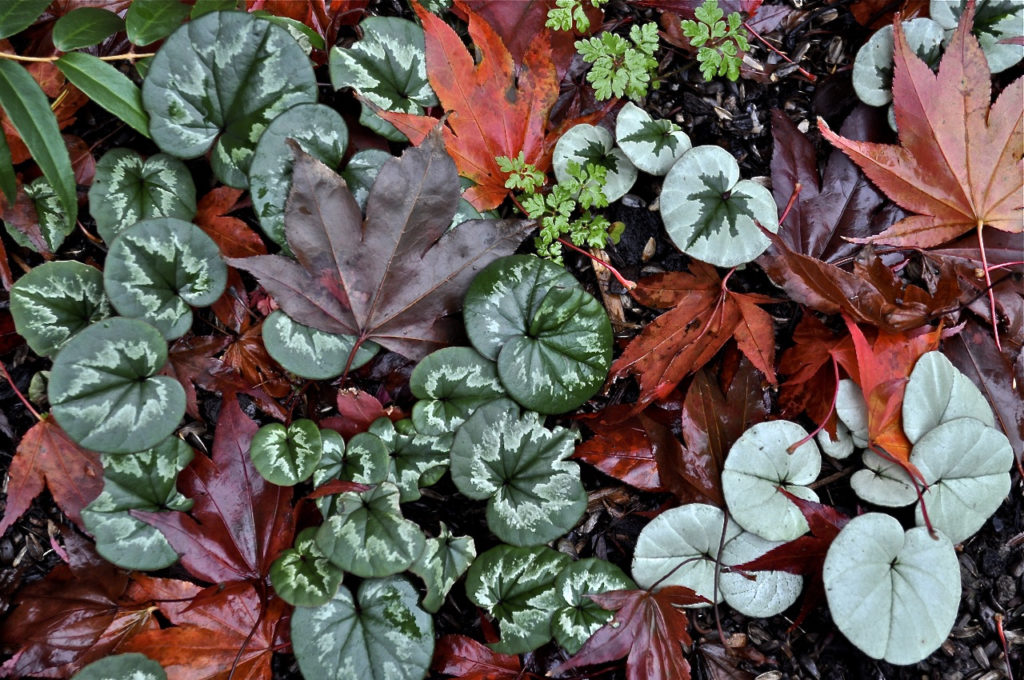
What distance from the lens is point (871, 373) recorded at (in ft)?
6.96

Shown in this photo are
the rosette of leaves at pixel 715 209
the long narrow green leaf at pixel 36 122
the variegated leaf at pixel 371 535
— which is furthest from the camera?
the rosette of leaves at pixel 715 209

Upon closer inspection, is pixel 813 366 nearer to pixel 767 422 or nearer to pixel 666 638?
pixel 767 422

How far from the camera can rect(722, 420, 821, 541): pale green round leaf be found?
215 cm

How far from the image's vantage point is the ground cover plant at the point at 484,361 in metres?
2.10

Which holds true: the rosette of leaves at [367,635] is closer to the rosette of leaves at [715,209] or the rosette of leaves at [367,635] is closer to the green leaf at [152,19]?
the rosette of leaves at [715,209]

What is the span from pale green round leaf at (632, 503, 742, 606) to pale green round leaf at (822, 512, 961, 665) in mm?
311

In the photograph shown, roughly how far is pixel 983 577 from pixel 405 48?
2501mm

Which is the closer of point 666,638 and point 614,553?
point 666,638

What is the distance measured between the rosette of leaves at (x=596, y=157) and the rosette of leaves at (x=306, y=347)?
836 millimetres

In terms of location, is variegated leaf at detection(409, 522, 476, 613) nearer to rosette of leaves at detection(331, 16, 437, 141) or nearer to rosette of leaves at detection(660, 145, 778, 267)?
rosette of leaves at detection(660, 145, 778, 267)

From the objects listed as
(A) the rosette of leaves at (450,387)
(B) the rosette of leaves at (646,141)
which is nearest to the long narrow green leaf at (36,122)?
(A) the rosette of leaves at (450,387)

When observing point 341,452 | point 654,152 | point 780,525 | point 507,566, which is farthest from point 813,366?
point 341,452

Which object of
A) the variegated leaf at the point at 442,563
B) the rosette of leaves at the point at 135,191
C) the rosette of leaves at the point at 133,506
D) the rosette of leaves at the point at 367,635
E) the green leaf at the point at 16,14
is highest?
the green leaf at the point at 16,14

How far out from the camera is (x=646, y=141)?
224 centimetres
